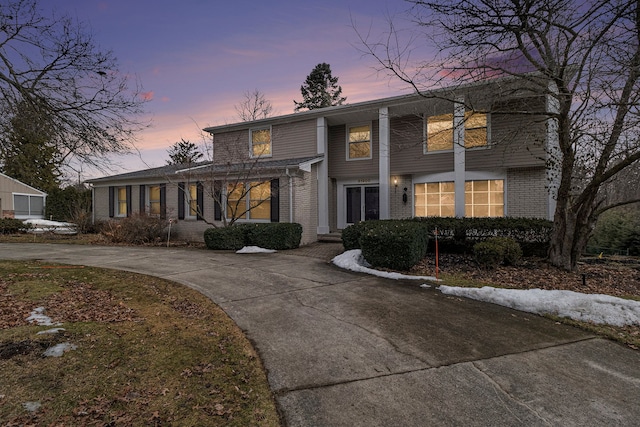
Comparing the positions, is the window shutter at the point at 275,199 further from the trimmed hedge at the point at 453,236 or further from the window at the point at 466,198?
the window at the point at 466,198

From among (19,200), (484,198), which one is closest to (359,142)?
(484,198)

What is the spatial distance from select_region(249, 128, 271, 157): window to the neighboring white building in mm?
19108

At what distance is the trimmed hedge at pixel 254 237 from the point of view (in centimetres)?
1144

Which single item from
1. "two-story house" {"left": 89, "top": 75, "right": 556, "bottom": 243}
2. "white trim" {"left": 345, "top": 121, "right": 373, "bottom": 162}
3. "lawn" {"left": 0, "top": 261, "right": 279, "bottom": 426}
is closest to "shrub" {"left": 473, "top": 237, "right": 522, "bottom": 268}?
"two-story house" {"left": 89, "top": 75, "right": 556, "bottom": 243}

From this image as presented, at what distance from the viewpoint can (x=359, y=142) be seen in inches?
565

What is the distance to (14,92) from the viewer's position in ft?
19.0

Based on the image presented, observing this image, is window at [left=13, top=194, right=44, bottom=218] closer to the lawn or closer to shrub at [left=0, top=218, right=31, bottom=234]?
shrub at [left=0, top=218, right=31, bottom=234]

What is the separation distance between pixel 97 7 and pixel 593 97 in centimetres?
1049

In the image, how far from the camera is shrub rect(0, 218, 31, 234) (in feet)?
59.8

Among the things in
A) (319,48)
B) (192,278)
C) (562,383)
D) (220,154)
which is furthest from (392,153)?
(562,383)

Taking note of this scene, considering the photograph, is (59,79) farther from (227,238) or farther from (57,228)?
(57,228)

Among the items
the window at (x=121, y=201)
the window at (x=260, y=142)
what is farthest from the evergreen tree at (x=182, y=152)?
the window at (x=260, y=142)

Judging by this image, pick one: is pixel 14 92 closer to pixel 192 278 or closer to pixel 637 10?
pixel 192 278

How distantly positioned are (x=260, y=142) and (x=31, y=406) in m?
14.2
